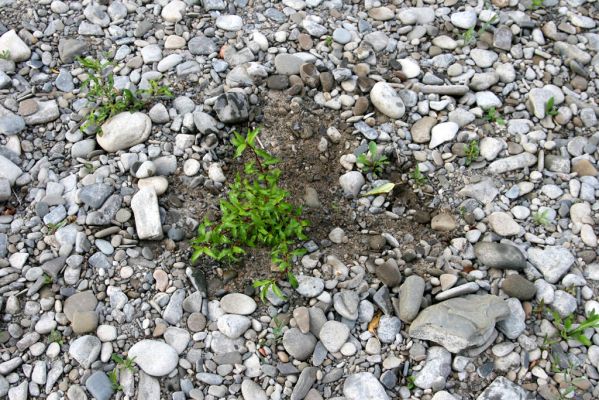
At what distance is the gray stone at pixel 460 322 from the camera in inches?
121

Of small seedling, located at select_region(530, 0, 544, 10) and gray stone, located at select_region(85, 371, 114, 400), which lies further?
small seedling, located at select_region(530, 0, 544, 10)

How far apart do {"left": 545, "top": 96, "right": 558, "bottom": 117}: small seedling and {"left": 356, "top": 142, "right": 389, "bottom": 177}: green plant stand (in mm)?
1126

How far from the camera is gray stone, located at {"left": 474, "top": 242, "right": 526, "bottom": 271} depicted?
339cm

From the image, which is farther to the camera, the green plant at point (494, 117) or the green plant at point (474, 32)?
the green plant at point (474, 32)

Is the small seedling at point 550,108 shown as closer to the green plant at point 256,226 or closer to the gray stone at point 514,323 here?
the gray stone at point 514,323

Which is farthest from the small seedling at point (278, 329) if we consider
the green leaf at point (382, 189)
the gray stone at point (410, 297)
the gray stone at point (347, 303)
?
the green leaf at point (382, 189)

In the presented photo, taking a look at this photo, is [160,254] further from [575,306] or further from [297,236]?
[575,306]

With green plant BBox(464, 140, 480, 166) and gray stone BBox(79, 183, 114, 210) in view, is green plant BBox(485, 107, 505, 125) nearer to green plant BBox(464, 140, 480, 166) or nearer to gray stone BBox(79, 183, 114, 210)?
green plant BBox(464, 140, 480, 166)

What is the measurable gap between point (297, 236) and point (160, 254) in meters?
0.75

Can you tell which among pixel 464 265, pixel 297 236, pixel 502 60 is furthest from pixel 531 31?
pixel 297 236

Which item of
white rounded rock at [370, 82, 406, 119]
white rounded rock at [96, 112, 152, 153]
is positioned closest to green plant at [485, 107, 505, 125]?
white rounded rock at [370, 82, 406, 119]

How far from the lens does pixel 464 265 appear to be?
11.3 feet

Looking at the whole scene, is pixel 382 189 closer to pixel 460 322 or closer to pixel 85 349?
pixel 460 322

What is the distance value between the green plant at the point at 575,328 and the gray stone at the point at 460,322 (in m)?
0.30
